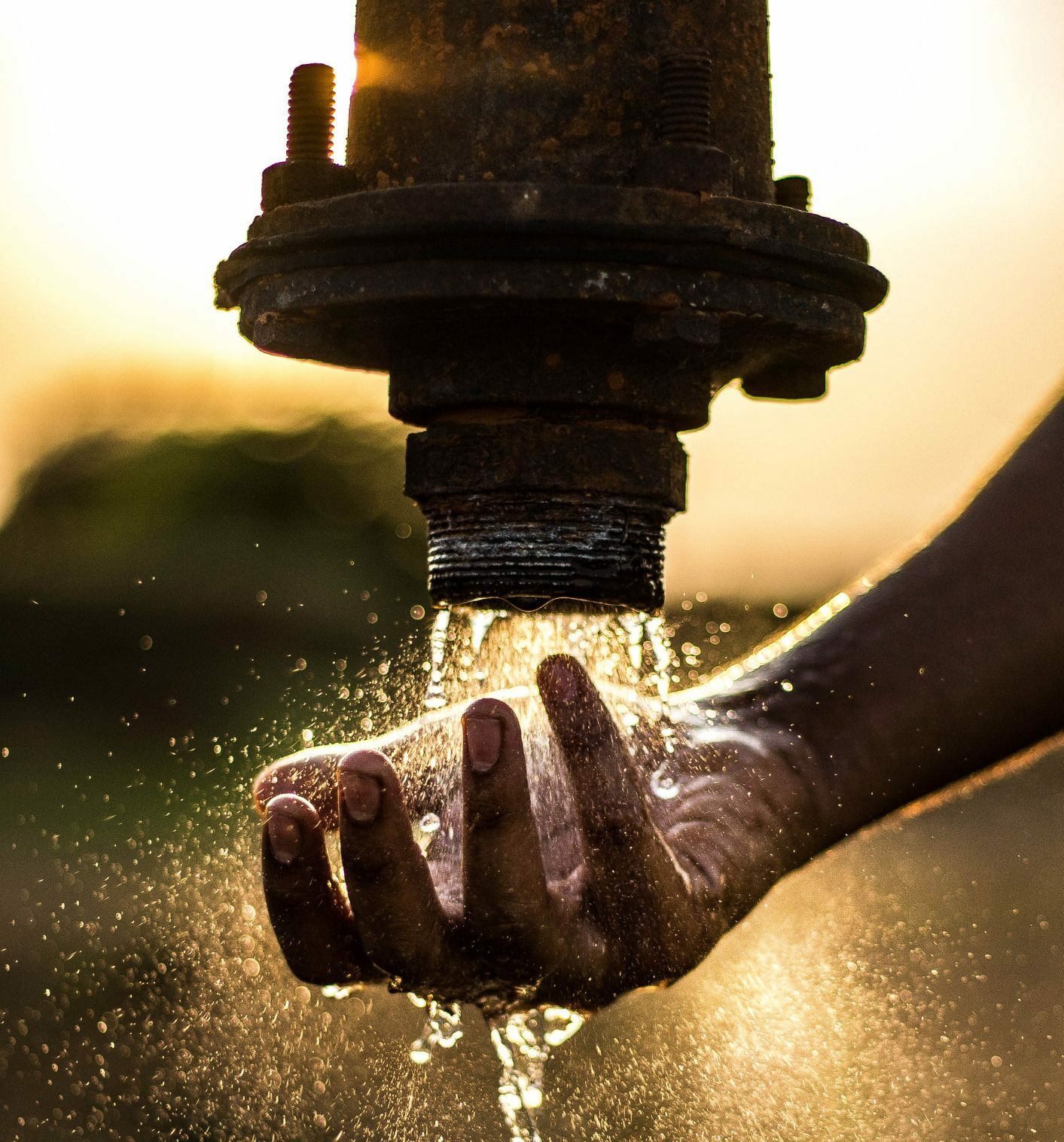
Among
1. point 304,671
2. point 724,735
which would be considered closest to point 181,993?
point 304,671

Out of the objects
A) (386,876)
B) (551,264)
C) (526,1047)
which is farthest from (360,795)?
(526,1047)

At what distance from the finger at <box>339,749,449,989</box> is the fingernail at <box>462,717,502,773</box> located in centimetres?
9

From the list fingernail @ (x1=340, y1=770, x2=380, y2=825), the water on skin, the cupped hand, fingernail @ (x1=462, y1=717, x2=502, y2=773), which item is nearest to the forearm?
the cupped hand

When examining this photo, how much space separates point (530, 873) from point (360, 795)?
0.63 ft

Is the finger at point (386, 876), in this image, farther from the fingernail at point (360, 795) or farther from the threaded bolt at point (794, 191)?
the threaded bolt at point (794, 191)

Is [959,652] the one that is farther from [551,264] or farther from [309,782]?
[309,782]

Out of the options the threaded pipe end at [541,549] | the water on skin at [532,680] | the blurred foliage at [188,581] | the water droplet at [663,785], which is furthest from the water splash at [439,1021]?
the blurred foliage at [188,581]

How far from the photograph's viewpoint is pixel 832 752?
5.82 ft

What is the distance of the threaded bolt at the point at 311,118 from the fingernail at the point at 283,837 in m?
0.71

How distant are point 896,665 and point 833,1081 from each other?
416 cm

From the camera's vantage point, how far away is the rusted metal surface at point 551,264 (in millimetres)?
1427

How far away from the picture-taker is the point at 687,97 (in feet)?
4.73

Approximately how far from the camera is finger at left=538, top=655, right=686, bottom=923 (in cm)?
Answer: 155

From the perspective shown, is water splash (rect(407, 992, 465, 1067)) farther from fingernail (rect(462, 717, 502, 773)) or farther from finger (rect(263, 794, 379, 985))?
fingernail (rect(462, 717, 502, 773))
